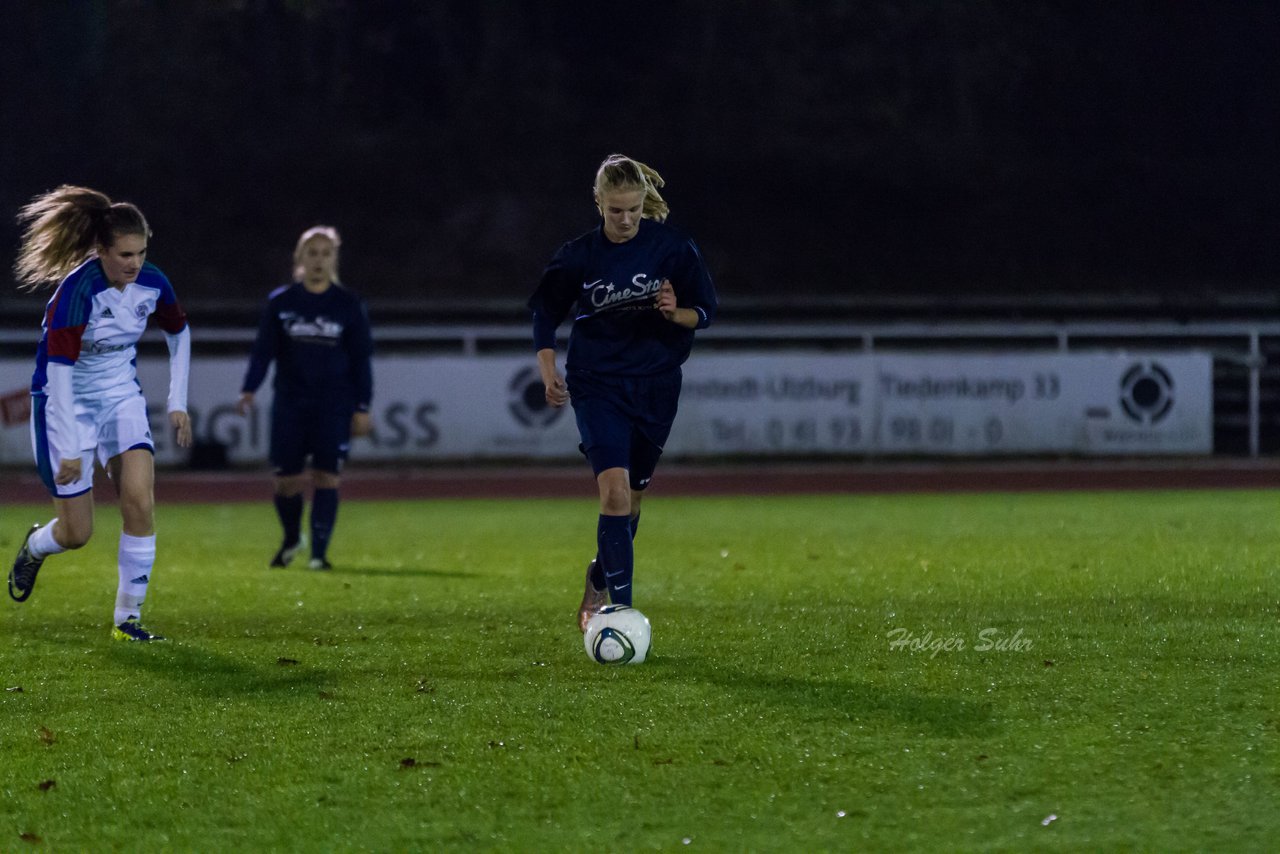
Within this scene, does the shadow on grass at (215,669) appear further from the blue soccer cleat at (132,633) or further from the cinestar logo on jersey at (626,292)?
the cinestar logo on jersey at (626,292)

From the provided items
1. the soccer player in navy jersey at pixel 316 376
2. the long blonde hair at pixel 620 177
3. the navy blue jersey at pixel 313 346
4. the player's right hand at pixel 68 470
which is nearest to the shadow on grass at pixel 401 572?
the soccer player in navy jersey at pixel 316 376

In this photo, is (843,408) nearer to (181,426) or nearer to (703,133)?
(181,426)

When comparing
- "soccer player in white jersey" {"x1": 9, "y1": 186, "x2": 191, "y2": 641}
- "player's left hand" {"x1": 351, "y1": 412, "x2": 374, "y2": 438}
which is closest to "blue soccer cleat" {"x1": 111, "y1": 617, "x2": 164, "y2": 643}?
"soccer player in white jersey" {"x1": 9, "y1": 186, "x2": 191, "y2": 641}

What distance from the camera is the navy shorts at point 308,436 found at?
10.6m

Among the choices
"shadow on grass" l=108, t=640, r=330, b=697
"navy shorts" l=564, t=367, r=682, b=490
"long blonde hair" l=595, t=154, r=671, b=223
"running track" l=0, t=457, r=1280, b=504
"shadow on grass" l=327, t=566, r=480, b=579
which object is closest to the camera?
"shadow on grass" l=108, t=640, r=330, b=697

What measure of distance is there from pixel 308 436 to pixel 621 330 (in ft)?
15.0

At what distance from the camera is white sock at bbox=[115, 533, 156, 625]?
7168 mm

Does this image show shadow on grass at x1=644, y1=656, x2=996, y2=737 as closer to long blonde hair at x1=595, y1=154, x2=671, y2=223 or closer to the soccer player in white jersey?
long blonde hair at x1=595, y1=154, x2=671, y2=223

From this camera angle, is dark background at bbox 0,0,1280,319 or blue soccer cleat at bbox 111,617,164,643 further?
dark background at bbox 0,0,1280,319

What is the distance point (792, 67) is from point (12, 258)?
17.4 meters

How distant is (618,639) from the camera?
20.0 feet

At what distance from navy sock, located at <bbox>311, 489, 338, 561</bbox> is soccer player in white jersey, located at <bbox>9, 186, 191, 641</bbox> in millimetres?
3265

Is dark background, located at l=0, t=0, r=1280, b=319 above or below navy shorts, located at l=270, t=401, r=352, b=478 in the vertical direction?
above

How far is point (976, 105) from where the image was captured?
123 ft
